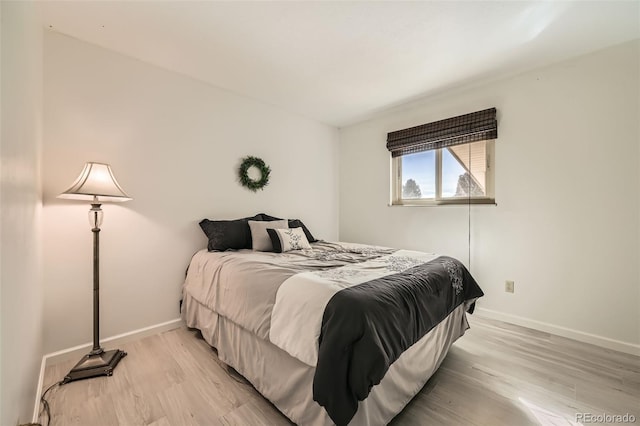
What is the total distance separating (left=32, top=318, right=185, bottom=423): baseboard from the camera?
1.92 meters

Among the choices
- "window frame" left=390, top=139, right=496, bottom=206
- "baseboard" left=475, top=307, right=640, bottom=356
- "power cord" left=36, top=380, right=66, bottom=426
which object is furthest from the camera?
"window frame" left=390, top=139, right=496, bottom=206

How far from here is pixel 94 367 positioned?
184 centimetres

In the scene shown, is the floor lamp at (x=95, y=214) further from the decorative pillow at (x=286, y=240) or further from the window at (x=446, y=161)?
the window at (x=446, y=161)

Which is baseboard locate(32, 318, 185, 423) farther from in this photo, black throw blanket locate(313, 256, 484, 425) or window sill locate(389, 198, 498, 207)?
window sill locate(389, 198, 498, 207)

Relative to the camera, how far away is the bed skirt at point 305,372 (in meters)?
1.29

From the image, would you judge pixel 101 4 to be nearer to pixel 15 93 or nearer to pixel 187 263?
pixel 15 93

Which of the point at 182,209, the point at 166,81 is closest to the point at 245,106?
→ the point at 166,81

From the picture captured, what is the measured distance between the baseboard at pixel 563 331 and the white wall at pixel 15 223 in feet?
11.3

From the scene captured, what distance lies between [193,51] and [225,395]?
262 centimetres

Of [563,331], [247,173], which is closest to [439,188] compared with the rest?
[563,331]

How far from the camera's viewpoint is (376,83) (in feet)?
9.44

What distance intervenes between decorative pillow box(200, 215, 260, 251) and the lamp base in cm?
106

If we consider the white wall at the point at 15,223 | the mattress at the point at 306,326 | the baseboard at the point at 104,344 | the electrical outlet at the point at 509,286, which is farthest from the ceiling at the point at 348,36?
the baseboard at the point at 104,344

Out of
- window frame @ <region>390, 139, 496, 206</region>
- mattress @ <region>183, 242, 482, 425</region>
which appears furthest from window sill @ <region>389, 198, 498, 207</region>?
mattress @ <region>183, 242, 482, 425</region>
